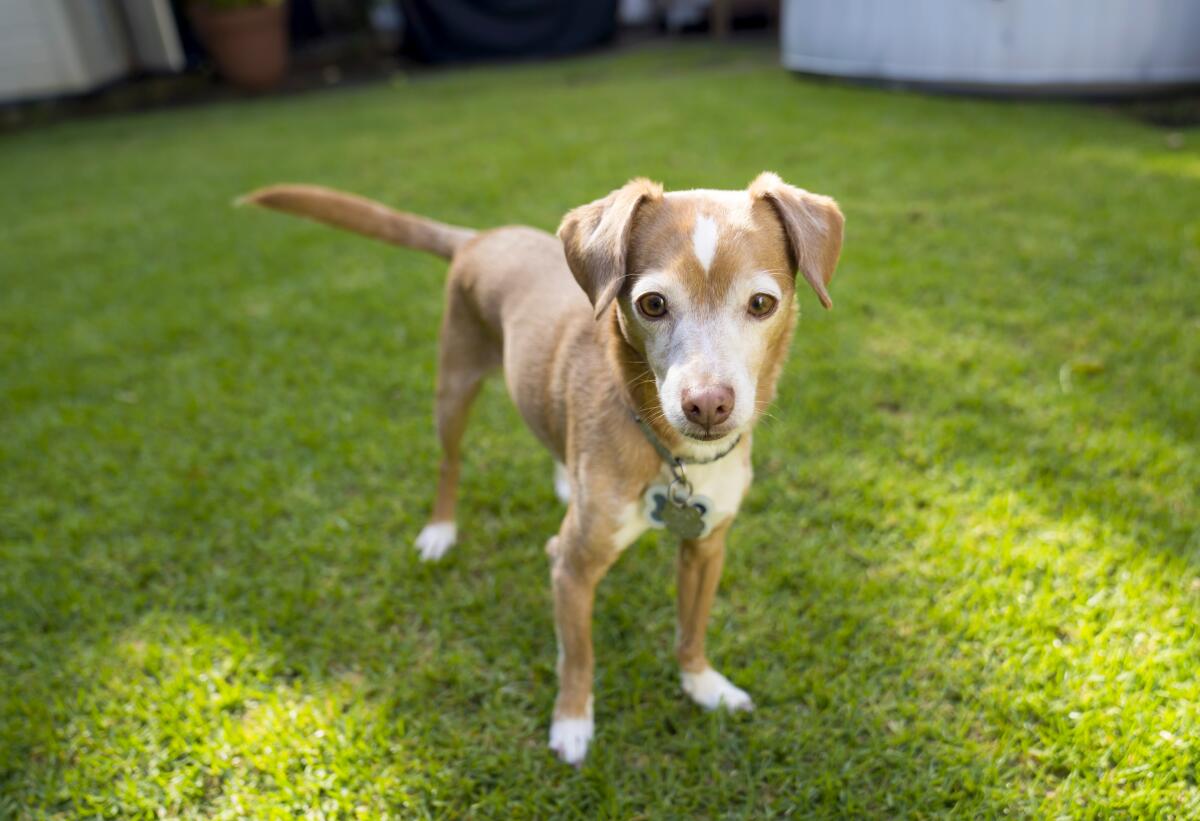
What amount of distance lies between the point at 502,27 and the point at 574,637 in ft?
46.5

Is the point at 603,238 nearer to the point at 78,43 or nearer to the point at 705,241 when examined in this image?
the point at 705,241

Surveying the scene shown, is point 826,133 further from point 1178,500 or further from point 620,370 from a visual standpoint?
point 620,370

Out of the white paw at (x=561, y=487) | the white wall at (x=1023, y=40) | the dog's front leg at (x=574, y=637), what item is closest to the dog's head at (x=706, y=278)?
the dog's front leg at (x=574, y=637)

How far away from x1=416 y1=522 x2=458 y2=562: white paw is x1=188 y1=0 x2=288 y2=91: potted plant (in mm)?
11446

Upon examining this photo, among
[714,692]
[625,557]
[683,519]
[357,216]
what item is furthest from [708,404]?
[357,216]

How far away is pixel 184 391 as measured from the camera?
4102 millimetres

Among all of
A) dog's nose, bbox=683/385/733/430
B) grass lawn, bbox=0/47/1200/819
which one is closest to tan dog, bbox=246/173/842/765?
dog's nose, bbox=683/385/733/430

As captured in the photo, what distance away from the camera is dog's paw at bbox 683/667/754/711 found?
92.0 inches

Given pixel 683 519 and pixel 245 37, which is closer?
pixel 683 519

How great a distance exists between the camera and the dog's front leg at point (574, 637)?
2.14 meters

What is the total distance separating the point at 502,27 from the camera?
14.2m

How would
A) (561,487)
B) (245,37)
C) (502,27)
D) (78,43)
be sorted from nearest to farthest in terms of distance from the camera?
(561,487)
(78,43)
(245,37)
(502,27)

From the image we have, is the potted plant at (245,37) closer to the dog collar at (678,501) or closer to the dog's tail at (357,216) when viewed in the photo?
the dog's tail at (357,216)

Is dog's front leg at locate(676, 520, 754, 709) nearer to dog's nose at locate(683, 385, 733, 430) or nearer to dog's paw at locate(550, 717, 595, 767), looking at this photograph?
dog's paw at locate(550, 717, 595, 767)
